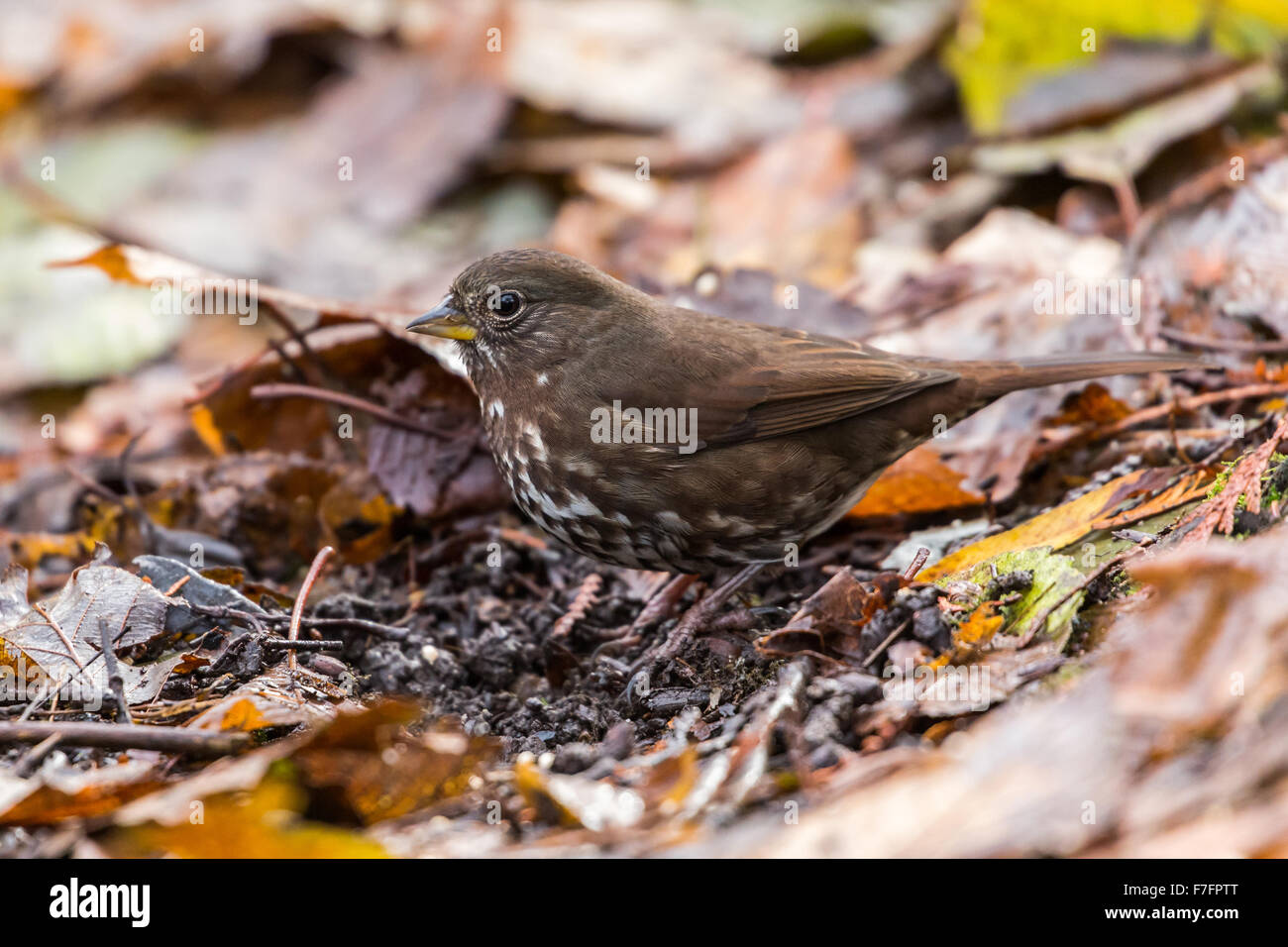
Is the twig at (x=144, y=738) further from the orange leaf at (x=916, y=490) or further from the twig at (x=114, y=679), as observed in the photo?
the orange leaf at (x=916, y=490)

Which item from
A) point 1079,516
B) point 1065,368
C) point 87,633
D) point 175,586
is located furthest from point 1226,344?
point 87,633

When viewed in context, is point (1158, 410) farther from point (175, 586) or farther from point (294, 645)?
point (175, 586)

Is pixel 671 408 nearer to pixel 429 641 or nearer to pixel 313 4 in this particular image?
pixel 429 641

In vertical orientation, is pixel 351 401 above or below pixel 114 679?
above

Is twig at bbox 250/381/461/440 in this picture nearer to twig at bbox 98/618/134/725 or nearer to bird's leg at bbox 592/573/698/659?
bird's leg at bbox 592/573/698/659

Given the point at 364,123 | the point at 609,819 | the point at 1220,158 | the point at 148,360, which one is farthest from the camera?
the point at 364,123

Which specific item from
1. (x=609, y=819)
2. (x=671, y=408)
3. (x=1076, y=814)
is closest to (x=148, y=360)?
(x=671, y=408)
